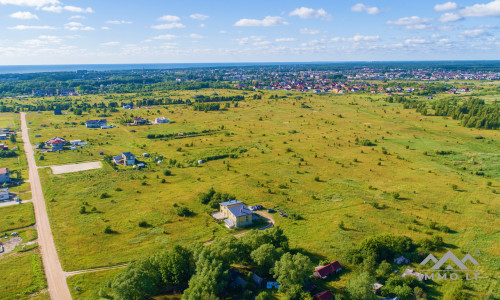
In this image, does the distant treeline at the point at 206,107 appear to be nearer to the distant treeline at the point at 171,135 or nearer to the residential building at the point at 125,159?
the distant treeline at the point at 171,135

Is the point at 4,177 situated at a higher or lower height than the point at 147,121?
lower

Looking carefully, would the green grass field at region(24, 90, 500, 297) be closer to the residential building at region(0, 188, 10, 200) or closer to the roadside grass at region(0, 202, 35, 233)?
the roadside grass at region(0, 202, 35, 233)

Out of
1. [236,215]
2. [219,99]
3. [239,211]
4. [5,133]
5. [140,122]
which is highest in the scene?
[219,99]

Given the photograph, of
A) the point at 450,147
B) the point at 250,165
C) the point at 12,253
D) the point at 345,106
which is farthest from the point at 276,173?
the point at 345,106

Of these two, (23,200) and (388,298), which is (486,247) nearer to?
(388,298)

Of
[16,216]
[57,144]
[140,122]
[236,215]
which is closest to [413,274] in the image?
[236,215]

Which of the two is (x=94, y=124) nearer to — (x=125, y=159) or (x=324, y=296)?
(x=125, y=159)
